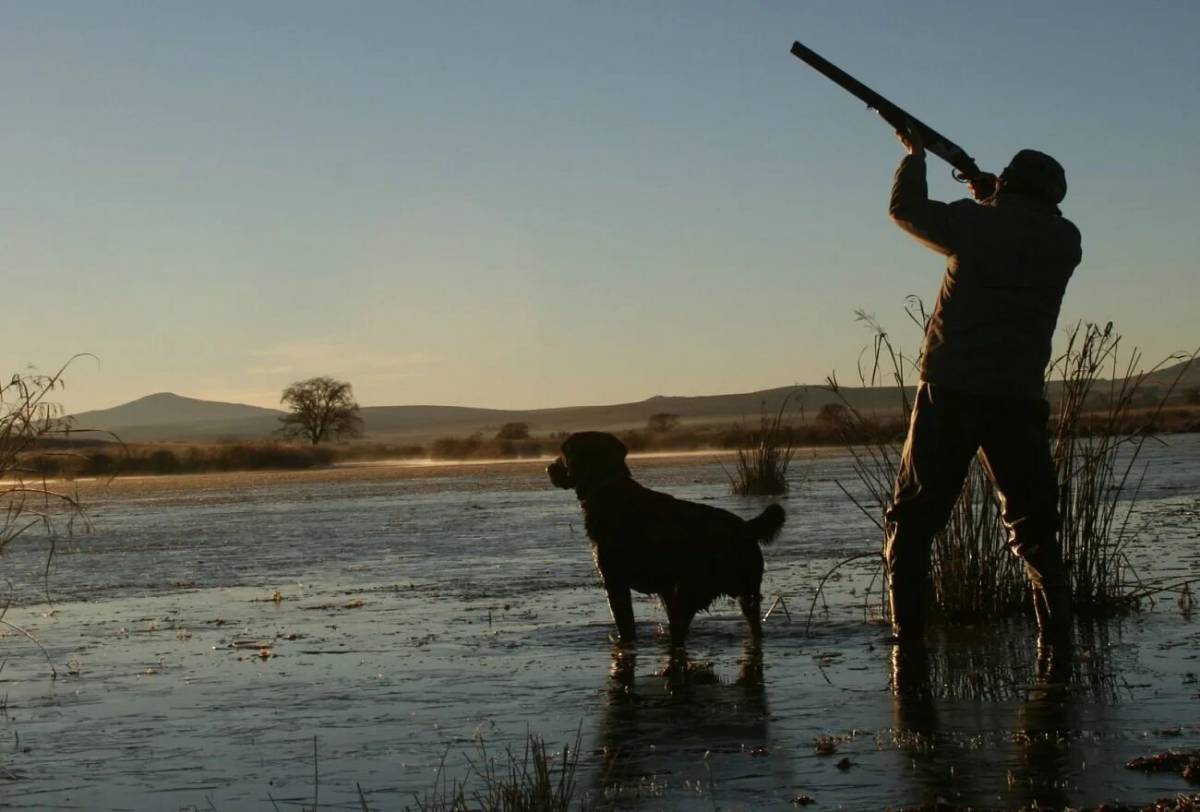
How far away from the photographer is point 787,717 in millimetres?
5254

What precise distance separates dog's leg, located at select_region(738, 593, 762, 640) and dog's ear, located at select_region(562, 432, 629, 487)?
3.03ft

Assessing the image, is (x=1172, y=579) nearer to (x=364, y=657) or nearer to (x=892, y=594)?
(x=892, y=594)

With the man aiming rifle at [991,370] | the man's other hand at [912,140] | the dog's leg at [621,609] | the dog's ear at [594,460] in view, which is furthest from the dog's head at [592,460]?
the man's other hand at [912,140]

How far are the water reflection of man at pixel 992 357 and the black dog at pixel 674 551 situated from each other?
1170 mm

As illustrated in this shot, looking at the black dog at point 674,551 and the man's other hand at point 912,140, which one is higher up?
the man's other hand at point 912,140

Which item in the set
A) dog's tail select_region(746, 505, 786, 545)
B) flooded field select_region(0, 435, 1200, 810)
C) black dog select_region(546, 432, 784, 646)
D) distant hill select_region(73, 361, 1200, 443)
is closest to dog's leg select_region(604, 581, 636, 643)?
black dog select_region(546, 432, 784, 646)

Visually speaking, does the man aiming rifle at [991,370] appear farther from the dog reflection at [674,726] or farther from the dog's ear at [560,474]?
the dog's ear at [560,474]

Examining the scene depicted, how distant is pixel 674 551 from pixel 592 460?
0.75m

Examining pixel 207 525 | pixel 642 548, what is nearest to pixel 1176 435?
pixel 207 525

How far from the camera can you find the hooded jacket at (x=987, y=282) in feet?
19.3

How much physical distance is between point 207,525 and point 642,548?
12.5 m

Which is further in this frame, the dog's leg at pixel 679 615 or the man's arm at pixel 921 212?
the dog's leg at pixel 679 615

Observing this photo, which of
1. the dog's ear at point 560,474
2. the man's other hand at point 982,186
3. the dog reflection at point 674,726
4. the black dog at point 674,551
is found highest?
the man's other hand at point 982,186

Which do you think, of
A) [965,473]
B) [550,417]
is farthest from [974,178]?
[550,417]
